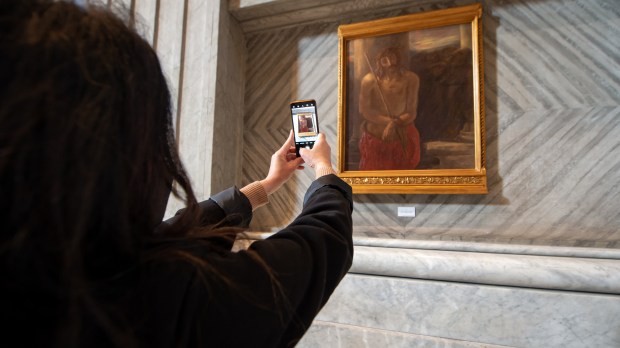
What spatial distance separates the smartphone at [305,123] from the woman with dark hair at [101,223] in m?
0.88

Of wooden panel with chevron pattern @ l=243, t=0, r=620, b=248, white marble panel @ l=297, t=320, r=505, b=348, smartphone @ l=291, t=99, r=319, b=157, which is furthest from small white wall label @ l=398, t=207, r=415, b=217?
smartphone @ l=291, t=99, r=319, b=157

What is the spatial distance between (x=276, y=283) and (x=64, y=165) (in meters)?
0.34

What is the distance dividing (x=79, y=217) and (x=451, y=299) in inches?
66.0

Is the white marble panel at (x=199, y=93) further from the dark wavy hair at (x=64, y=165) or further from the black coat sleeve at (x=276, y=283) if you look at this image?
the dark wavy hair at (x=64, y=165)

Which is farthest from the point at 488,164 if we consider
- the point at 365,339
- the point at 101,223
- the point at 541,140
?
the point at 101,223

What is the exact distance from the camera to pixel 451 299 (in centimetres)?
168

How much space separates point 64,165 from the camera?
0.42 m

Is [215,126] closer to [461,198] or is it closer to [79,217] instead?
[461,198]

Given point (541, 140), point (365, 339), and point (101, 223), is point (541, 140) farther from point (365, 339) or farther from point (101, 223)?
point (101, 223)

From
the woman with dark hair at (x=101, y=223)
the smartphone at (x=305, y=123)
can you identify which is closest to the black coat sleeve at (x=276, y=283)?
the woman with dark hair at (x=101, y=223)

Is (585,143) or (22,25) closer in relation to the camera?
(22,25)

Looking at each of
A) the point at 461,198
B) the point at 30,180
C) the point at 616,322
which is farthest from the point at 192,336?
the point at 461,198

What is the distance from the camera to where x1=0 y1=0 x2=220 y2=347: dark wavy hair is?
40 cm

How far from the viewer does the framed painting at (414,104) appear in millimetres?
2246
